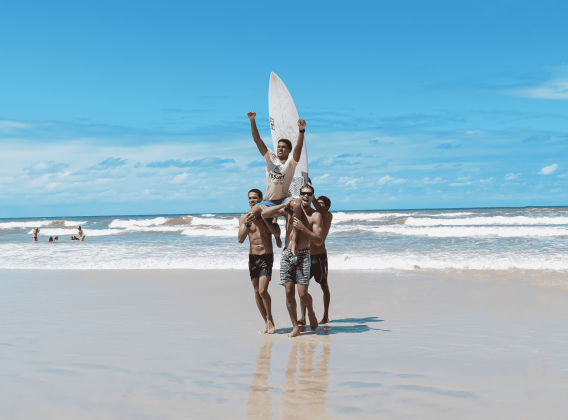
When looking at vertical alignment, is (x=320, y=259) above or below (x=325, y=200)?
below

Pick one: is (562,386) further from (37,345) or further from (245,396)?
(37,345)

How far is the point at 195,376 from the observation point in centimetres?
410

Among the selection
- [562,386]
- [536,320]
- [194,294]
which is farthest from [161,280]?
[562,386]

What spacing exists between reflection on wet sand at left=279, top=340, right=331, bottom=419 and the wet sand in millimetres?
15

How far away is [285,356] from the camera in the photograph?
188 inches

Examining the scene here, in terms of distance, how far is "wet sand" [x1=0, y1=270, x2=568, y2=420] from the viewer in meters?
3.44

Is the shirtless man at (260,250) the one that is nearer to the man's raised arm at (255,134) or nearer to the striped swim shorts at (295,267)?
the striped swim shorts at (295,267)

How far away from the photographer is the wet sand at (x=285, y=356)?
11.3ft

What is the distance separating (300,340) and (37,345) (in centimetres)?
290

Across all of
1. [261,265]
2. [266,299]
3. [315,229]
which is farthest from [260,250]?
[315,229]

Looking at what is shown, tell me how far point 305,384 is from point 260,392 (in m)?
0.41

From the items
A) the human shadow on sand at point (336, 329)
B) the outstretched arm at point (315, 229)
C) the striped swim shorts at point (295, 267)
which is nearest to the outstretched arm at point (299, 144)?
the outstretched arm at point (315, 229)

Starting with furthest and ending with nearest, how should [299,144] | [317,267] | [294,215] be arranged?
[317,267] < [294,215] < [299,144]

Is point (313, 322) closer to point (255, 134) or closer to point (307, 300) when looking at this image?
point (307, 300)
